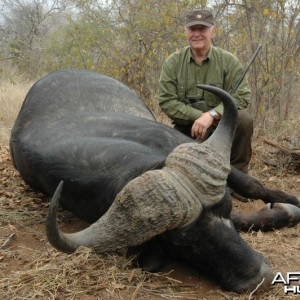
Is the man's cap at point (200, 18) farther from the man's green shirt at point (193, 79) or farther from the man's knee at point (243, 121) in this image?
the man's knee at point (243, 121)

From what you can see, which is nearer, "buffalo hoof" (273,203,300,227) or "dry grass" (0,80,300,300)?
"dry grass" (0,80,300,300)

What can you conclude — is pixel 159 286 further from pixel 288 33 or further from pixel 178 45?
pixel 178 45

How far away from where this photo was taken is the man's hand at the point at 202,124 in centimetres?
433

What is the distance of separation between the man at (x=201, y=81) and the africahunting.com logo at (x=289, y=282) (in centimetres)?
214

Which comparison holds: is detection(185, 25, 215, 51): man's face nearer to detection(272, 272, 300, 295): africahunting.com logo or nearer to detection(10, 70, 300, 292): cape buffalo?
detection(10, 70, 300, 292): cape buffalo

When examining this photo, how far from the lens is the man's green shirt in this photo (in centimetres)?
485

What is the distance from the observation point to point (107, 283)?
108 inches

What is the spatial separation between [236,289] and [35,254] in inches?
52.0

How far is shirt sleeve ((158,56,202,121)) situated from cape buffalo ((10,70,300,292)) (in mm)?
828

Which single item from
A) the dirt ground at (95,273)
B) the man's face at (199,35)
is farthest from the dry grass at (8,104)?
the dirt ground at (95,273)

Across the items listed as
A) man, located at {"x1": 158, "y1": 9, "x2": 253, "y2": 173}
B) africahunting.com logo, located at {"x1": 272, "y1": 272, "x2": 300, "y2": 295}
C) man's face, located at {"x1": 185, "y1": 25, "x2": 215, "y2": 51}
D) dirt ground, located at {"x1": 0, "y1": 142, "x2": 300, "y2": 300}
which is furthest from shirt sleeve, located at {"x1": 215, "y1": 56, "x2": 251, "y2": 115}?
africahunting.com logo, located at {"x1": 272, "y1": 272, "x2": 300, "y2": 295}

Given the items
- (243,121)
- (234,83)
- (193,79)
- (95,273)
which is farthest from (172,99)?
(95,273)

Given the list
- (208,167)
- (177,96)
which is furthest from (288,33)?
(208,167)

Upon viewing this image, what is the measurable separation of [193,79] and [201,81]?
3.1 inches
